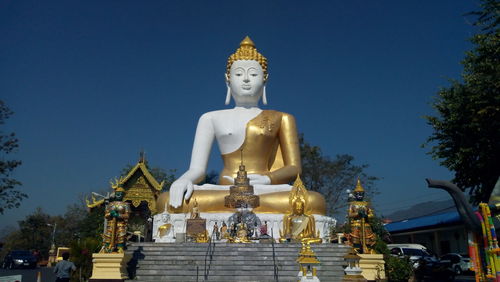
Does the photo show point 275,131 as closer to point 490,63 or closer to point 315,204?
point 315,204

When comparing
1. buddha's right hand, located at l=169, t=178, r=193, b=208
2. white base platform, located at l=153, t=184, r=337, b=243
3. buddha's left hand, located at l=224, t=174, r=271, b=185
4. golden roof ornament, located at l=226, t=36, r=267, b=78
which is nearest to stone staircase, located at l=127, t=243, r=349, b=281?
white base platform, located at l=153, t=184, r=337, b=243

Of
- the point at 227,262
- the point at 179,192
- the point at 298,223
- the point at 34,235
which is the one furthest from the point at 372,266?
the point at 34,235

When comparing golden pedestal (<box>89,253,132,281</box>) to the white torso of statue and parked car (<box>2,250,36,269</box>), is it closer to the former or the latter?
the white torso of statue

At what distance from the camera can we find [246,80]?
Result: 16.5m

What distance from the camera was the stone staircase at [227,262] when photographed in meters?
9.50

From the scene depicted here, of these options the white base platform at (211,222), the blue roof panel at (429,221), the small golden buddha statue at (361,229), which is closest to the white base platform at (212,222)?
the white base platform at (211,222)

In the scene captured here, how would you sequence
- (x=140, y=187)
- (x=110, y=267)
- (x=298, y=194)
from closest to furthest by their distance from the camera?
(x=110, y=267)
(x=298, y=194)
(x=140, y=187)

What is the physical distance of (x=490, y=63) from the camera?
1231cm

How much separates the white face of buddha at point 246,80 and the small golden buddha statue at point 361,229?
7.31m

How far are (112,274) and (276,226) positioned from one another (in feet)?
17.9

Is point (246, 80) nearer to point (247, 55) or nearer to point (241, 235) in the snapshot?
point (247, 55)

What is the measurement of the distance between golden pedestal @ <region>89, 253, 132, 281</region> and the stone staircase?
0.22 metres

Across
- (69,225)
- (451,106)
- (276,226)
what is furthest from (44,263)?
(451,106)

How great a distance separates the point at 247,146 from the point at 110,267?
7198 millimetres
